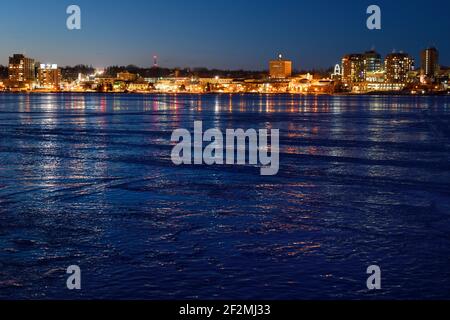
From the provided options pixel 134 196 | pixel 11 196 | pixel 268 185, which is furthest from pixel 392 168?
pixel 11 196

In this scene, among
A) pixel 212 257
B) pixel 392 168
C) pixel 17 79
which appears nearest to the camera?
pixel 212 257

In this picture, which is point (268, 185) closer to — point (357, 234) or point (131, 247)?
point (357, 234)

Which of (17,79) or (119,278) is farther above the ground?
(17,79)

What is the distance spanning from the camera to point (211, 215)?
29.1ft

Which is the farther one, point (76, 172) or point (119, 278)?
point (76, 172)

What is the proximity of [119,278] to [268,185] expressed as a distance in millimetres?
5654

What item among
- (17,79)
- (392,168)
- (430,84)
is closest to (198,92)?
(17,79)

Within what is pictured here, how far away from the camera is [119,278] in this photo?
19.9ft

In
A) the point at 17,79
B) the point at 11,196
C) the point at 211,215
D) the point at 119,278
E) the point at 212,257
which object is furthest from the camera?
the point at 17,79

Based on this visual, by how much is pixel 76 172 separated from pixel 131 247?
20.0ft
